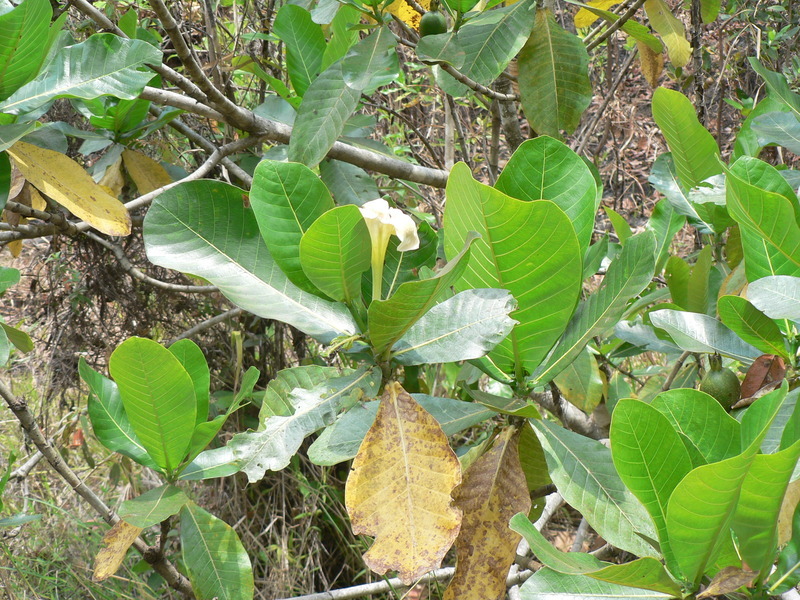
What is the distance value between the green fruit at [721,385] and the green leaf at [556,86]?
0.54 m

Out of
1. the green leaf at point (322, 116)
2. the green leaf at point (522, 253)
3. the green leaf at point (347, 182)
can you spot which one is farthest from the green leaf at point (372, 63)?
the green leaf at point (522, 253)

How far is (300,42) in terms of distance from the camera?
59.1 inches

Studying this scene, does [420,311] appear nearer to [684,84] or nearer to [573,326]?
[573,326]

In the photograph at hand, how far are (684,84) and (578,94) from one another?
111 cm

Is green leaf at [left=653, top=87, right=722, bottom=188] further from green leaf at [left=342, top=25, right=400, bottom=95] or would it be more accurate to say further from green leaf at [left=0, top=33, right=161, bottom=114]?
green leaf at [left=0, top=33, right=161, bottom=114]

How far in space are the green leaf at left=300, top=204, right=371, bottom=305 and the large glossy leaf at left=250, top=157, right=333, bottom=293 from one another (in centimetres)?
4

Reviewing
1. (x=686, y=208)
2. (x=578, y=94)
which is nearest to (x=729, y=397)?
(x=686, y=208)

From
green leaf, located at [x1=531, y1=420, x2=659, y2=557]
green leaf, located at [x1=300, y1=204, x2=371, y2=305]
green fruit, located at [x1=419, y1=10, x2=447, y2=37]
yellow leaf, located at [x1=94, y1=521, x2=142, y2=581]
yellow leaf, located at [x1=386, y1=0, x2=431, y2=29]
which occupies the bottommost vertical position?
yellow leaf, located at [x1=94, y1=521, x2=142, y2=581]

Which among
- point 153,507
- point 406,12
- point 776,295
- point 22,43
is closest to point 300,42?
point 406,12

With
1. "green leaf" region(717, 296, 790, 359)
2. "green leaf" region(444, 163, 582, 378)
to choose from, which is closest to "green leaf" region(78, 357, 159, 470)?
"green leaf" region(444, 163, 582, 378)

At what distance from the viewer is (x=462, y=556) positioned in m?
0.75

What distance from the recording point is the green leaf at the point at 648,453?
62 centimetres

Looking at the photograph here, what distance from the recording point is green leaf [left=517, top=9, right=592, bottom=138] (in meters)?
1.31

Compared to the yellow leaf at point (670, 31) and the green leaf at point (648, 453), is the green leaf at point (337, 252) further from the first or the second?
the yellow leaf at point (670, 31)
